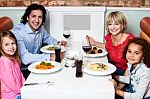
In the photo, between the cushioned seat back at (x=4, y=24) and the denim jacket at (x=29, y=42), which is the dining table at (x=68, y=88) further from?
the cushioned seat back at (x=4, y=24)

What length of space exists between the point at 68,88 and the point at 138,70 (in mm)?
616

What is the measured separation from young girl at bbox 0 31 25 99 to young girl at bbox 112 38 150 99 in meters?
0.80

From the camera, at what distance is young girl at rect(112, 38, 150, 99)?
81.4 inches

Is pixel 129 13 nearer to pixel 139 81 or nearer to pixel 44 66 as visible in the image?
pixel 139 81

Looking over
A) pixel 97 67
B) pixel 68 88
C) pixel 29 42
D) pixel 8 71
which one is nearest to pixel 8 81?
pixel 8 71

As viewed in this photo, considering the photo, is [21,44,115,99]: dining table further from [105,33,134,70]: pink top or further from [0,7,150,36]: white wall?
[0,7,150,36]: white wall

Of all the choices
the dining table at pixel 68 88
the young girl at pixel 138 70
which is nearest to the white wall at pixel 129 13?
the young girl at pixel 138 70

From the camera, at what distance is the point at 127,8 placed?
3.61 metres

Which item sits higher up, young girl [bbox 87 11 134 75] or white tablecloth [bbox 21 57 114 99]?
young girl [bbox 87 11 134 75]

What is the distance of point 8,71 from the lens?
222 centimetres

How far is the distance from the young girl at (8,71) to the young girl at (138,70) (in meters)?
0.80

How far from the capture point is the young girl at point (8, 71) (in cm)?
222

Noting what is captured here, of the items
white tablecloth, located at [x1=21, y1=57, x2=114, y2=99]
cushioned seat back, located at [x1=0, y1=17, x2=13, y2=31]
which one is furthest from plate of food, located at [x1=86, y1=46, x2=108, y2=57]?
cushioned seat back, located at [x1=0, y1=17, x2=13, y2=31]

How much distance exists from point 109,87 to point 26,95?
0.55 metres
